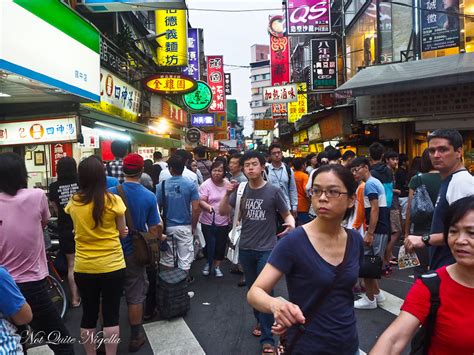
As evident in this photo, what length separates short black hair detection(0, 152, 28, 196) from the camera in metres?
3.04

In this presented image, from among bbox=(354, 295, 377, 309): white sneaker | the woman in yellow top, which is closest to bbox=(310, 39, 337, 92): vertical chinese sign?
bbox=(354, 295, 377, 309): white sneaker

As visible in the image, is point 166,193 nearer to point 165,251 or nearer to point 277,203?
point 165,251

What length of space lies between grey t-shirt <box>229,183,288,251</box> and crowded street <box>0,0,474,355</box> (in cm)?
2

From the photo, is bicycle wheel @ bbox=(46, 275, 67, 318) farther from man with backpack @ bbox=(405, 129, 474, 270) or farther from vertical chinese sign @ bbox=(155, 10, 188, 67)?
vertical chinese sign @ bbox=(155, 10, 188, 67)

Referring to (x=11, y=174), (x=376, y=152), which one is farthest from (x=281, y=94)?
(x=11, y=174)

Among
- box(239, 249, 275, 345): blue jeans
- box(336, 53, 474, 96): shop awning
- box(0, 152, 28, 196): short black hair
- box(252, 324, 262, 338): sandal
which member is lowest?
box(252, 324, 262, 338): sandal

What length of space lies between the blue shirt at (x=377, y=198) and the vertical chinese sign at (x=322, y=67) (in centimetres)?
1151

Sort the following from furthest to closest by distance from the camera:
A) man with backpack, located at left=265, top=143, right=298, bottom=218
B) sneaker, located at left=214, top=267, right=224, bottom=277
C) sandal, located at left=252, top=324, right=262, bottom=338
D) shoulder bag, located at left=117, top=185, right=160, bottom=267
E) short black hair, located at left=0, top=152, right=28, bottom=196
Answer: man with backpack, located at left=265, top=143, right=298, bottom=218 < sneaker, located at left=214, top=267, right=224, bottom=277 < sandal, located at left=252, top=324, right=262, bottom=338 < shoulder bag, located at left=117, top=185, right=160, bottom=267 < short black hair, located at left=0, top=152, right=28, bottom=196

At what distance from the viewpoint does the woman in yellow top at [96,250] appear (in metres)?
3.46

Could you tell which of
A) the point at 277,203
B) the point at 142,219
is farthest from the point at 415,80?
the point at 142,219

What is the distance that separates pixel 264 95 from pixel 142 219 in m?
16.5

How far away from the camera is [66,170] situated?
16.8 ft

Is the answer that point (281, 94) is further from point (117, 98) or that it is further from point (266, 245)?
point (266, 245)

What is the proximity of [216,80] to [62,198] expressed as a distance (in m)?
23.7
